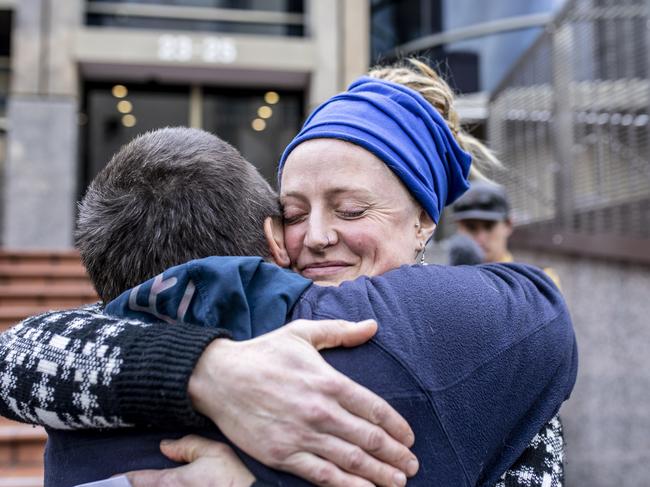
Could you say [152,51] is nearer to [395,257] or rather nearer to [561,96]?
[561,96]

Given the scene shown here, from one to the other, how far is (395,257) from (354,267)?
0.11 meters

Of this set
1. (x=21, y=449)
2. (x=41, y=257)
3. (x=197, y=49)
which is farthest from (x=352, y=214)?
(x=197, y=49)

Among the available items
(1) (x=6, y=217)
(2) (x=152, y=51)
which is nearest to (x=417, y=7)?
(2) (x=152, y=51)

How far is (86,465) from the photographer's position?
1.29 metres

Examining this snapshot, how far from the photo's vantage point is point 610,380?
16.7 feet

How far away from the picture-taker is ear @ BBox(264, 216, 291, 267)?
146cm

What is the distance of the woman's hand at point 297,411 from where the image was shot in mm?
1130

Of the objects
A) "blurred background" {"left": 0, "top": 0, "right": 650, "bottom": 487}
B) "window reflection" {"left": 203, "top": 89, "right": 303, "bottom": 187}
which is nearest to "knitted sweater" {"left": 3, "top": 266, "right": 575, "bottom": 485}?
"blurred background" {"left": 0, "top": 0, "right": 650, "bottom": 487}

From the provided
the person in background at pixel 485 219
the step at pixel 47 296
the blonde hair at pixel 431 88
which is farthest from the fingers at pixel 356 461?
the step at pixel 47 296

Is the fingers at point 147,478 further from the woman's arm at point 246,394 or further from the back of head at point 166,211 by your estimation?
the back of head at point 166,211

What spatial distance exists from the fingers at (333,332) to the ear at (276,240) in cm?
30

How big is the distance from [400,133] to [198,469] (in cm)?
89

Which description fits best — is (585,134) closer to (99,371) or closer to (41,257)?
(99,371)

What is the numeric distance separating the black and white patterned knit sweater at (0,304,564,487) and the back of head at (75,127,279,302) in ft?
0.39
